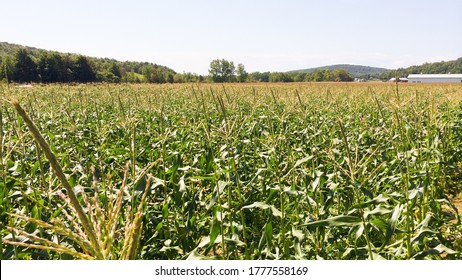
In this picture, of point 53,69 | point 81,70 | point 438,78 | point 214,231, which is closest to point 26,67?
point 53,69

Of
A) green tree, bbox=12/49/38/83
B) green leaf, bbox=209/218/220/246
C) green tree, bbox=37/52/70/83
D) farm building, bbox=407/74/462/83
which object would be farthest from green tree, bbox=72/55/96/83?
farm building, bbox=407/74/462/83

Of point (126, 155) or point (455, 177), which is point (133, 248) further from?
point (455, 177)

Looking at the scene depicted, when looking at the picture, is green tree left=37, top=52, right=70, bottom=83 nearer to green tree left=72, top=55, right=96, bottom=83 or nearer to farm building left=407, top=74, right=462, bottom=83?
green tree left=72, top=55, right=96, bottom=83

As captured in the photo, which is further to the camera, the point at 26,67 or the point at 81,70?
the point at 81,70

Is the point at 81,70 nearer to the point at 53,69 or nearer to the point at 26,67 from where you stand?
the point at 53,69

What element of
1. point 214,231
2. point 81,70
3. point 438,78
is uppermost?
point 81,70

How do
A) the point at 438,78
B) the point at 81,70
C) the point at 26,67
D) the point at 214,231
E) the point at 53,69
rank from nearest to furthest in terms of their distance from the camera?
the point at 214,231, the point at 26,67, the point at 53,69, the point at 81,70, the point at 438,78

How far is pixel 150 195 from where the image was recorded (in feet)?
13.3

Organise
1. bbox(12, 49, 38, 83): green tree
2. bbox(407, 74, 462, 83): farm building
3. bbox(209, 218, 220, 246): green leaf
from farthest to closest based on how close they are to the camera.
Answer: bbox(407, 74, 462, 83): farm building, bbox(12, 49, 38, 83): green tree, bbox(209, 218, 220, 246): green leaf

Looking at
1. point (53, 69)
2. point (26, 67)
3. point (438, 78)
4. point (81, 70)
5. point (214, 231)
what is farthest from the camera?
point (438, 78)

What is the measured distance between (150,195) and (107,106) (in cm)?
1038

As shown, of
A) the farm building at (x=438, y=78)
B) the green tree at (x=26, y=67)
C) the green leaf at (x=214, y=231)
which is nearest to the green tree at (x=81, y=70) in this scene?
the green tree at (x=26, y=67)
